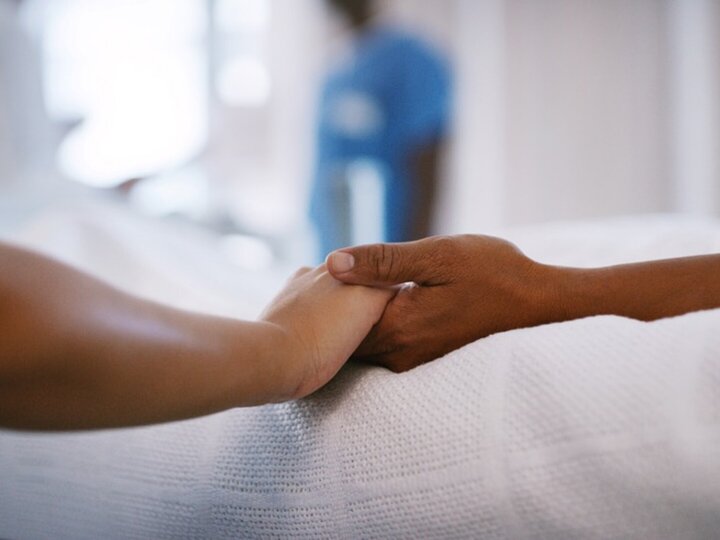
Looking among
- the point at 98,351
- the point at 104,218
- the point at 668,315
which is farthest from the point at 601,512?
the point at 104,218

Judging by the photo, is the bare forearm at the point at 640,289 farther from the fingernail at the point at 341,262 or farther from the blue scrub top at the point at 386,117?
the blue scrub top at the point at 386,117

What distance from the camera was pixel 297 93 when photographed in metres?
3.55

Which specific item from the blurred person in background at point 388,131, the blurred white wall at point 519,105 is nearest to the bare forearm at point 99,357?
the blurred person in background at point 388,131

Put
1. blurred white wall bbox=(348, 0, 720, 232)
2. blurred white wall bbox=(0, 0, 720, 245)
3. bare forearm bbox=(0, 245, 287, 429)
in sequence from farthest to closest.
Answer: blurred white wall bbox=(348, 0, 720, 232) → blurred white wall bbox=(0, 0, 720, 245) → bare forearm bbox=(0, 245, 287, 429)

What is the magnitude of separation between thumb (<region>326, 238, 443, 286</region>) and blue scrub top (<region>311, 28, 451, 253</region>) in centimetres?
166

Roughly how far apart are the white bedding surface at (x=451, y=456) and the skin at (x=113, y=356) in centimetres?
7

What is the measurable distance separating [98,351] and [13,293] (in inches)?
2.2

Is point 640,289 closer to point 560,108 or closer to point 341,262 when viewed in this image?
point 341,262

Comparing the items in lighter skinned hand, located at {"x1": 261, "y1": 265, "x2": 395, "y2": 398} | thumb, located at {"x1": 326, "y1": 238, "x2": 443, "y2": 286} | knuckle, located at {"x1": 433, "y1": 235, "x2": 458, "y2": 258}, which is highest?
knuckle, located at {"x1": 433, "y1": 235, "x2": 458, "y2": 258}

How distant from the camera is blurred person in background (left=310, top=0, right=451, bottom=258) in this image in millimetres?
2293

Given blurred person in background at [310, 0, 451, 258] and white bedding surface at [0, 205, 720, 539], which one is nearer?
white bedding surface at [0, 205, 720, 539]

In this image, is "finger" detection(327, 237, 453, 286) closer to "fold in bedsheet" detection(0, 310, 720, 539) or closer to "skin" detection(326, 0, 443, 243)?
"fold in bedsheet" detection(0, 310, 720, 539)

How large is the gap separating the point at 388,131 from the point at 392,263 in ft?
5.80

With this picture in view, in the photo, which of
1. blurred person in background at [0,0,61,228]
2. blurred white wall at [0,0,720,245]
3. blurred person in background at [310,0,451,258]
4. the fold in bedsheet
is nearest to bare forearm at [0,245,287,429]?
the fold in bedsheet
